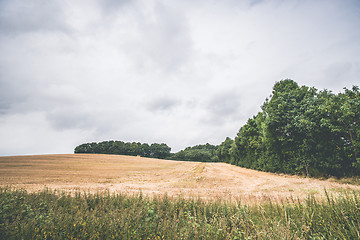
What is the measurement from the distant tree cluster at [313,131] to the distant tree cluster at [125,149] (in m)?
78.2

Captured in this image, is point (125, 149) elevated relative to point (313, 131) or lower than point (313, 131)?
lower

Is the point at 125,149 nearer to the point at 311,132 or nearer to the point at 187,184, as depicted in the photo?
the point at 187,184

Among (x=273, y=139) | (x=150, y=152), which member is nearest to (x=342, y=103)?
(x=273, y=139)

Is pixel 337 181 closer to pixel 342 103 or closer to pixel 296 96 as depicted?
pixel 342 103

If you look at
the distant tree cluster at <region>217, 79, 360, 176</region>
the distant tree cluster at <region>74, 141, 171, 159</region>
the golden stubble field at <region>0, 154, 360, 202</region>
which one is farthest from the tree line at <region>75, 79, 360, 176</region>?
the distant tree cluster at <region>74, 141, 171, 159</region>

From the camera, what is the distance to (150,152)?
9681cm

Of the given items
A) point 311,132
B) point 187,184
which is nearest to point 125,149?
point 187,184

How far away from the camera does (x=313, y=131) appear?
14.9 metres

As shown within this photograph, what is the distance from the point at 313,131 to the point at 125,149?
85.4 m

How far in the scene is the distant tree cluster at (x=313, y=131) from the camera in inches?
479

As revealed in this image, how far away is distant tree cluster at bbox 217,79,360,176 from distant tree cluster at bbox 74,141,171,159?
3078 inches

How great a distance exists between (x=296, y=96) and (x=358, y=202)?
1525cm

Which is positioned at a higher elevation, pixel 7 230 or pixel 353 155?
pixel 353 155

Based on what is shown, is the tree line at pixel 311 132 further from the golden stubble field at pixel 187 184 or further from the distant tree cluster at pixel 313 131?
the golden stubble field at pixel 187 184
